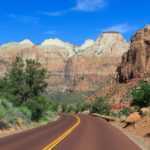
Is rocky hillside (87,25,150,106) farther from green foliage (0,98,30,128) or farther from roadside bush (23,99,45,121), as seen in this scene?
green foliage (0,98,30,128)

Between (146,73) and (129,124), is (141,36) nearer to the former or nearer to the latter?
(146,73)

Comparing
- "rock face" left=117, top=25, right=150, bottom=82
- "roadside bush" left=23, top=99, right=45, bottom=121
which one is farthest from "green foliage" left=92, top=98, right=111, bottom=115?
"roadside bush" left=23, top=99, right=45, bottom=121

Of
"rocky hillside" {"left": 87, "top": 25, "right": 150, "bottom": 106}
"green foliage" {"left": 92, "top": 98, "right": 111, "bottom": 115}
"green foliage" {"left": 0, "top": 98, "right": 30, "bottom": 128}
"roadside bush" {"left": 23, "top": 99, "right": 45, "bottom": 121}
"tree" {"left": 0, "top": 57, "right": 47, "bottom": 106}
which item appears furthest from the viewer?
"rocky hillside" {"left": 87, "top": 25, "right": 150, "bottom": 106}

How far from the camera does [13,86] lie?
5031cm

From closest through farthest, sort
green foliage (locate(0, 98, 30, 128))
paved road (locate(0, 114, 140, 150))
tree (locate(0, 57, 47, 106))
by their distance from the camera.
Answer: paved road (locate(0, 114, 140, 150)) → green foliage (locate(0, 98, 30, 128)) → tree (locate(0, 57, 47, 106))

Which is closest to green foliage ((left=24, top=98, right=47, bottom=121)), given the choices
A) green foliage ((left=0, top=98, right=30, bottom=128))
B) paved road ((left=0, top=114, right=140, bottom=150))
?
green foliage ((left=0, top=98, right=30, bottom=128))

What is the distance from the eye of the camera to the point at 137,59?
166000 millimetres

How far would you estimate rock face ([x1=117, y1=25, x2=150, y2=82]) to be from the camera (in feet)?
522

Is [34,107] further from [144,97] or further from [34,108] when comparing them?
[144,97]

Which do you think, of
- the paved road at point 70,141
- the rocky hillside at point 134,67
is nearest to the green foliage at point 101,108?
the rocky hillside at point 134,67

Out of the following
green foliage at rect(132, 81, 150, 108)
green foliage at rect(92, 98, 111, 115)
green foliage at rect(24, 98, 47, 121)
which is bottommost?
green foliage at rect(92, 98, 111, 115)

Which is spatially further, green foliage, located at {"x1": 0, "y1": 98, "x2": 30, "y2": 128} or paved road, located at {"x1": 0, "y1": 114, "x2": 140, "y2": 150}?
green foliage, located at {"x1": 0, "y1": 98, "x2": 30, "y2": 128}

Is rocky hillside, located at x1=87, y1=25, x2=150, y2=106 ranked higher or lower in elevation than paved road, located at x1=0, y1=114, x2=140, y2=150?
higher

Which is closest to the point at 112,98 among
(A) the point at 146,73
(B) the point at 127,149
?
(A) the point at 146,73
